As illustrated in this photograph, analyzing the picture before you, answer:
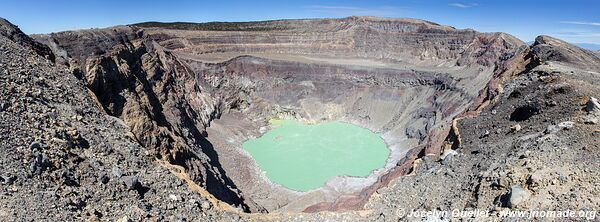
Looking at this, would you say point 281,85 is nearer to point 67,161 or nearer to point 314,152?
point 314,152

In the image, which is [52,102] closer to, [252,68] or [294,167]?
[294,167]

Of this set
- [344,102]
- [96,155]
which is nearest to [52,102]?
[96,155]

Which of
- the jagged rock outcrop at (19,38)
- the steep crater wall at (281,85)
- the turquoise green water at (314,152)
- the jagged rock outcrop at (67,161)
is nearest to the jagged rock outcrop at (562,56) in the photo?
the steep crater wall at (281,85)

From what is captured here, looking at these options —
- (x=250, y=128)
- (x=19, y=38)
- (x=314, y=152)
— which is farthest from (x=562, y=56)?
(x=250, y=128)

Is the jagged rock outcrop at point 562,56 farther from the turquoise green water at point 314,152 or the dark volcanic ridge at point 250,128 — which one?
Answer: the turquoise green water at point 314,152

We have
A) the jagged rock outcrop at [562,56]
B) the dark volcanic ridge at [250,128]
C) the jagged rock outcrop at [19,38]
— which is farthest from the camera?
the jagged rock outcrop at [562,56]
